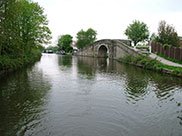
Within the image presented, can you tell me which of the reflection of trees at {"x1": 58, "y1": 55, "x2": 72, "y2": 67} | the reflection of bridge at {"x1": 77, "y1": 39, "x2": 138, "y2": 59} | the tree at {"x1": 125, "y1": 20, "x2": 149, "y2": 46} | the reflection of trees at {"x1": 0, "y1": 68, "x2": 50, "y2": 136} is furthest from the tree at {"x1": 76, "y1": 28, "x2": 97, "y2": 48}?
the reflection of trees at {"x1": 0, "y1": 68, "x2": 50, "y2": 136}

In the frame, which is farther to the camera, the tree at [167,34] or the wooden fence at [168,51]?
the tree at [167,34]

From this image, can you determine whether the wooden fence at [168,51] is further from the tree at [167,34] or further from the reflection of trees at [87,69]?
the reflection of trees at [87,69]

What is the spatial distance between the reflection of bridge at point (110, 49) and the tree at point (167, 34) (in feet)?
20.8

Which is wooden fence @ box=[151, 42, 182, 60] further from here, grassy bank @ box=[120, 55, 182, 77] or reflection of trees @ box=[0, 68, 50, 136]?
reflection of trees @ box=[0, 68, 50, 136]

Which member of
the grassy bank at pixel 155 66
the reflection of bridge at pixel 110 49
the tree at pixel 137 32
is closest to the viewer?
the grassy bank at pixel 155 66

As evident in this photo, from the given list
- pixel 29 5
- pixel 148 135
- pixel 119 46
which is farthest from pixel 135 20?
pixel 148 135

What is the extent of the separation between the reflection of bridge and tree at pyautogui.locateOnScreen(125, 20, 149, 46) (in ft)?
31.9

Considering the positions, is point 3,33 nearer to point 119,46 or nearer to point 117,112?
point 117,112

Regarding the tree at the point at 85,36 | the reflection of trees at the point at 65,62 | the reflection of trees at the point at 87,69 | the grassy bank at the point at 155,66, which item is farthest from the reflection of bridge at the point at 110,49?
the tree at the point at 85,36

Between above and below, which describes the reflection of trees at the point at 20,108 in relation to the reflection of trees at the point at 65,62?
→ below

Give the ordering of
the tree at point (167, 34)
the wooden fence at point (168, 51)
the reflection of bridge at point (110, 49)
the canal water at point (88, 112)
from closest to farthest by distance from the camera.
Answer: the canal water at point (88, 112) → the wooden fence at point (168, 51) → the tree at point (167, 34) → the reflection of bridge at point (110, 49)

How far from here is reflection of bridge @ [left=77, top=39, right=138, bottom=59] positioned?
3609 centimetres

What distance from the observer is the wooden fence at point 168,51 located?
78.8 feet

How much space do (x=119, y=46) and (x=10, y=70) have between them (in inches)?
1106
